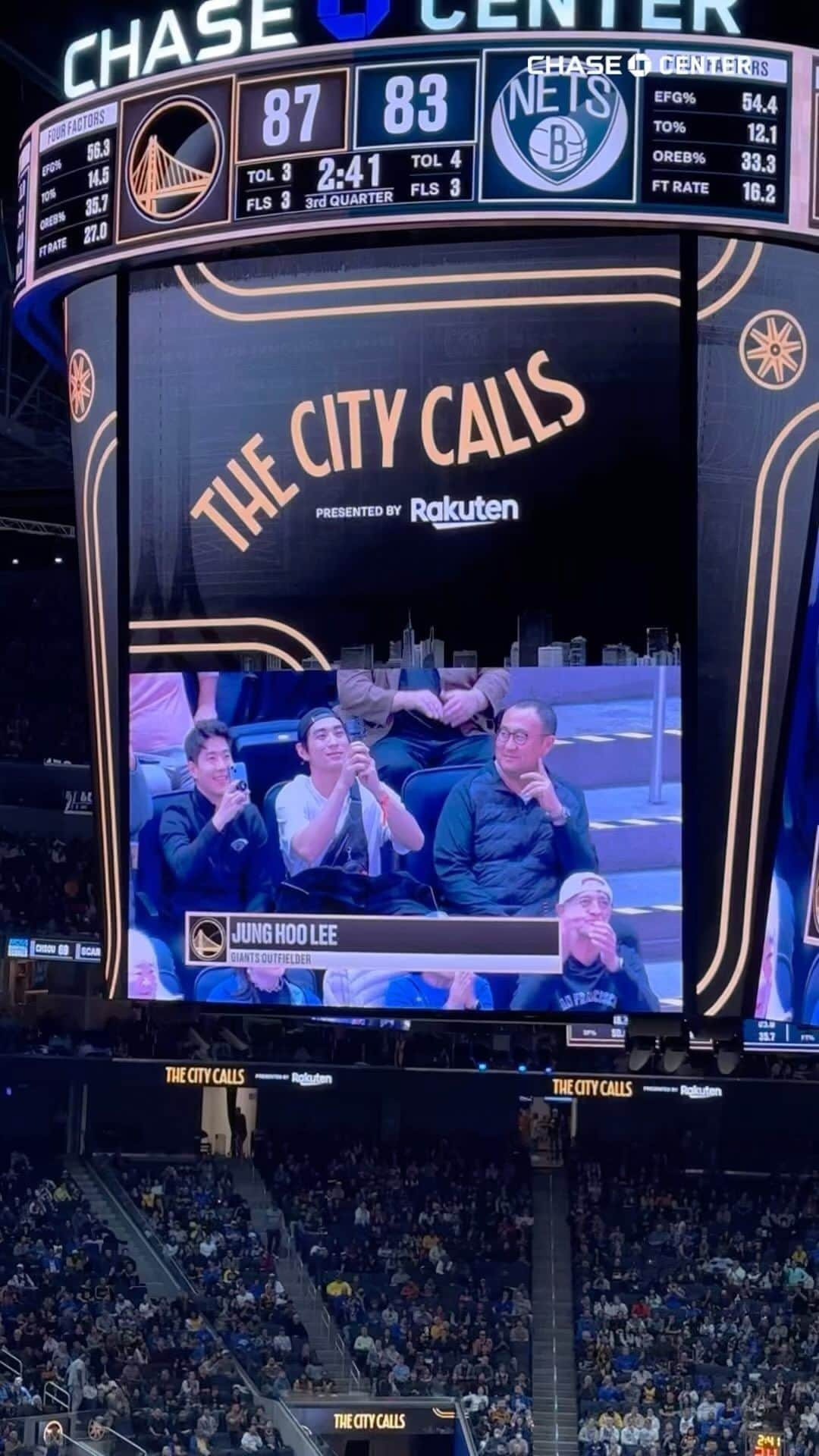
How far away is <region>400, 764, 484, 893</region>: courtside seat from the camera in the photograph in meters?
18.8

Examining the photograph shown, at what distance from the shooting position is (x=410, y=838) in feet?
62.0

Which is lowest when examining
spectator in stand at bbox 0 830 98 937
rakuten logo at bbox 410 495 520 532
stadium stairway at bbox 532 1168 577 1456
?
stadium stairway at bbox 532 1168 577 1456

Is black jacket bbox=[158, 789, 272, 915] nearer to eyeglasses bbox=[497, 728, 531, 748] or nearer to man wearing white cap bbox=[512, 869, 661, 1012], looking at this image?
eyeglasses bbox=[497, 728, 531, 748]

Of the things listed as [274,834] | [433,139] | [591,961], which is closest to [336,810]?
[274,834]

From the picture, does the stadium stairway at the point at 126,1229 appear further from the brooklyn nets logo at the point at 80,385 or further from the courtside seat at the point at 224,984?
the brooklyn nets logo at the point at 80,385

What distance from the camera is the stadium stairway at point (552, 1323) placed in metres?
27.1

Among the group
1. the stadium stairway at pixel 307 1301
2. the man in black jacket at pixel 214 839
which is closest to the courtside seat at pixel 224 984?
the man in black jacket at pixel 214 839

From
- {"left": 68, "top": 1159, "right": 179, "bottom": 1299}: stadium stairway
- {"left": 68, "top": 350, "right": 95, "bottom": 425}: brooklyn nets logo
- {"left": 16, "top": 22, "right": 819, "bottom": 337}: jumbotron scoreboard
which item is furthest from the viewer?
{"left": 68, "top": 1159, "right": 179, "bottom": 1299}: stadium stairway

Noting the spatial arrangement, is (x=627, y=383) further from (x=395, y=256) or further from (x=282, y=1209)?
(x=282, y=1209)

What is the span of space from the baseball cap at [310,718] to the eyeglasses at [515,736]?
1.48 m

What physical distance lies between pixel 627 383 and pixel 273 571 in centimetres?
338

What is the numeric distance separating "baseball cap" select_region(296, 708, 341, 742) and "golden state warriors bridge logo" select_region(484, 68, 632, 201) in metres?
4.58

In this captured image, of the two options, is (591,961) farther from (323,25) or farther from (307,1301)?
(307,1301)

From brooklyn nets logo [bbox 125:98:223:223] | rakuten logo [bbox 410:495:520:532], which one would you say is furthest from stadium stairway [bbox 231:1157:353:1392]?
brooklyn nets logo [bbox 125:98:223:223]
